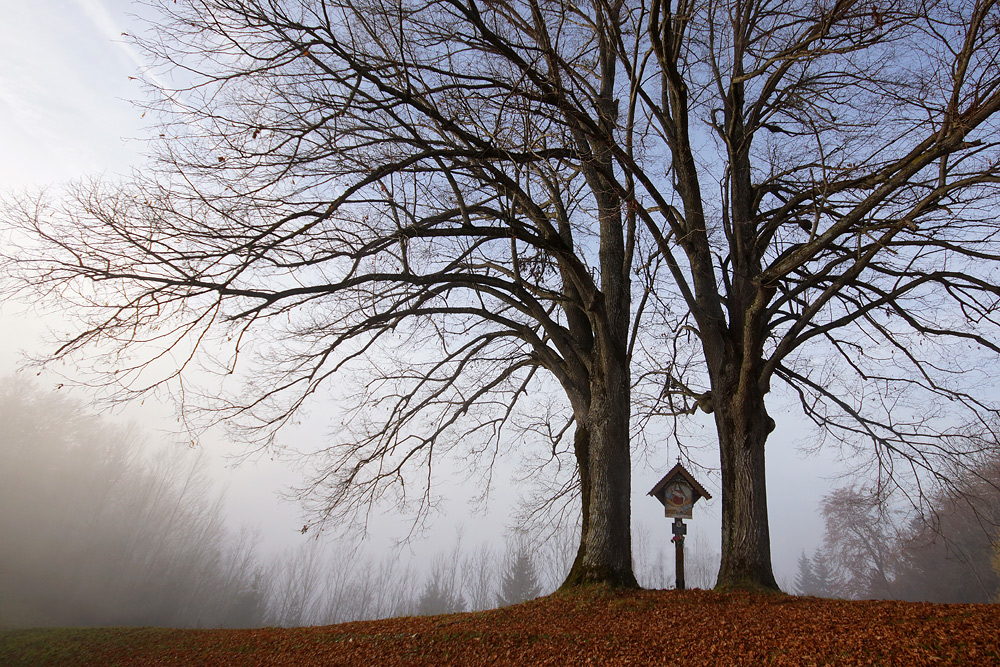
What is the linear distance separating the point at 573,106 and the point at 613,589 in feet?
18.6

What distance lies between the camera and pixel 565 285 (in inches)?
330

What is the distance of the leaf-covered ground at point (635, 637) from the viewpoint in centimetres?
372

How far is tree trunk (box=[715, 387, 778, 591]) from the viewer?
6.14 metres

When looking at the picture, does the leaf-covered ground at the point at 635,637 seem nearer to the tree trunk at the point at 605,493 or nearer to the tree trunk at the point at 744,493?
the tree trunk at the point at 605,493

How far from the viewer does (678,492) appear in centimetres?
832

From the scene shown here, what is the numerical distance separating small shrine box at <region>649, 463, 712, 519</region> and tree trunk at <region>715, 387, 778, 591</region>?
5.25ft

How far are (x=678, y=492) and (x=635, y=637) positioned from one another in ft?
14.0

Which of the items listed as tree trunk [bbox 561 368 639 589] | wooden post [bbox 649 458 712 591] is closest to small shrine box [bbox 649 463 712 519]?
wooden post [bbox 649 458 712 591]

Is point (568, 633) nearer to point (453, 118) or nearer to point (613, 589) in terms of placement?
point (613, 589)

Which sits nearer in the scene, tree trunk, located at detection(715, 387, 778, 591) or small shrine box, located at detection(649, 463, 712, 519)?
tree trunk, located at detection(715, 387, 778, 591)

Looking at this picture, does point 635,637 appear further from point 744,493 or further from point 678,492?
point 678,492

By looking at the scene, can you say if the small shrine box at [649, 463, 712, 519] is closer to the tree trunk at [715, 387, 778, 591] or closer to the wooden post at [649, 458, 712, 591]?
the wooden post at [649, 458, 712, 591]

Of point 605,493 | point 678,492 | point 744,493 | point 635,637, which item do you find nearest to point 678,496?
point 678,492

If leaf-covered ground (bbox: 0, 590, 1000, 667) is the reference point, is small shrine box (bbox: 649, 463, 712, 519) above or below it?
above
